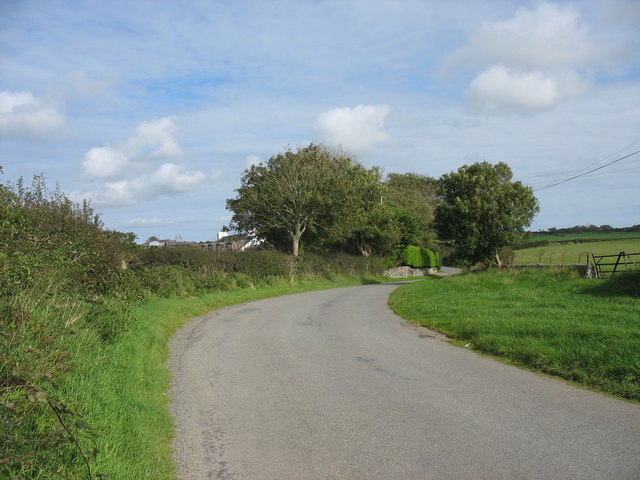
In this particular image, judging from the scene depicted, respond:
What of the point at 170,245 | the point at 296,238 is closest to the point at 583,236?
the point at 296,238

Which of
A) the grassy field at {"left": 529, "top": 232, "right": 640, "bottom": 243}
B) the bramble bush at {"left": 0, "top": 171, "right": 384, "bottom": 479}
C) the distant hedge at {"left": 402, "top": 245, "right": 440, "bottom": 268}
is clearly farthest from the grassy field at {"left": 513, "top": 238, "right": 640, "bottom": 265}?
the bramble bush at {"left": 0, "top": 171, "right": 384, "bottom": 479}


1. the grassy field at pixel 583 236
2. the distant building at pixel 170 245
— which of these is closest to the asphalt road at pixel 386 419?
the distant building at pixel 170 245

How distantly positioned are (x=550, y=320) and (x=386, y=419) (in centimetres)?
676

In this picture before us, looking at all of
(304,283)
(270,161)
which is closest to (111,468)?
(304,283)

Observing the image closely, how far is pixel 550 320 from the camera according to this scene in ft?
37.2

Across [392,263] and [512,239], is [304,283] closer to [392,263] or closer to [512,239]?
[512,239]

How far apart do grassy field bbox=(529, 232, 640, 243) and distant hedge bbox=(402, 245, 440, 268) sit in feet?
55.8

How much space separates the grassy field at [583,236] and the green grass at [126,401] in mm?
64808

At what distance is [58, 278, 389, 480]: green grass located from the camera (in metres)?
4.66

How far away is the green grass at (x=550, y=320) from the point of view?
787cm

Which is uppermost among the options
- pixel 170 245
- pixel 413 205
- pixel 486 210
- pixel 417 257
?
pixel 413 205

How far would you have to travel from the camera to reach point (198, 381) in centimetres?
836

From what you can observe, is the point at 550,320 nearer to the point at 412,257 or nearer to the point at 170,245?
the point at 170,245

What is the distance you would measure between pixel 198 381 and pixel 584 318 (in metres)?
8.47
